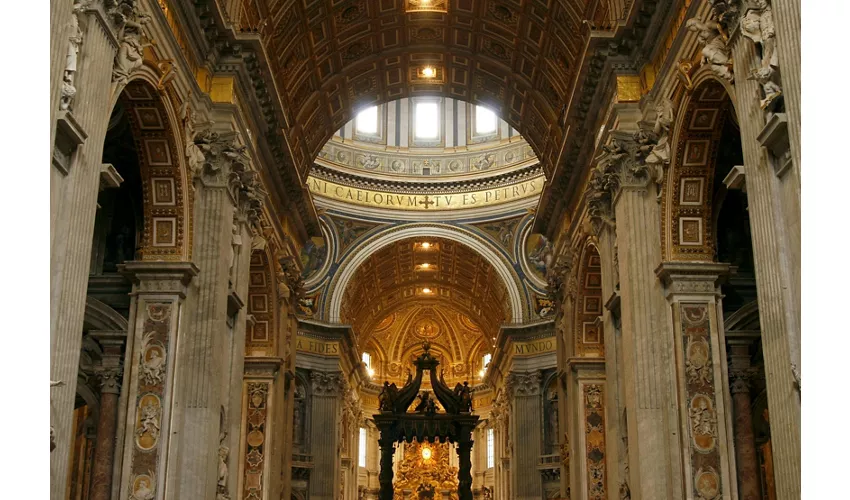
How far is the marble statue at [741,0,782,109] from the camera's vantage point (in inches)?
357

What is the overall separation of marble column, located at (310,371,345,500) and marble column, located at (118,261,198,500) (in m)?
20.3

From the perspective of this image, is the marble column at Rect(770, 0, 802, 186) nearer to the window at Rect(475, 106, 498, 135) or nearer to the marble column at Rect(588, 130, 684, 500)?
the marble column at Rect(588, 130, 684, 500)

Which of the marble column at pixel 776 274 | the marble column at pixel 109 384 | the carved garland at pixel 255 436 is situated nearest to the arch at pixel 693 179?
the marble column at pixel 776 274

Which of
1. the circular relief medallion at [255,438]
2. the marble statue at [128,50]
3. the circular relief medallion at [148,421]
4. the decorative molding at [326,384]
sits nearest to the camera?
the marble statue at [128,50]

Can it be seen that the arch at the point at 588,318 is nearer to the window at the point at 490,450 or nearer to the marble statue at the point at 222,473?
the marble statue at the point at 222,473

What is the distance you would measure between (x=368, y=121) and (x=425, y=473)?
59.6 ft

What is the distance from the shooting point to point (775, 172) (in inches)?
377

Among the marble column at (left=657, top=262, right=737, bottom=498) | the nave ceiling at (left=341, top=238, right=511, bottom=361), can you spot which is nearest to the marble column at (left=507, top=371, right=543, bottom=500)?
the nave ceiling at (left=341, top=238, right=511, bottom=361)

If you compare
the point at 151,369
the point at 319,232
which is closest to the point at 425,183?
the point at 319,232

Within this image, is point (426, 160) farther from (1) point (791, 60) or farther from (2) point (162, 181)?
(1) point (791, 60)

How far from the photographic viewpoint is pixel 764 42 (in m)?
9.30

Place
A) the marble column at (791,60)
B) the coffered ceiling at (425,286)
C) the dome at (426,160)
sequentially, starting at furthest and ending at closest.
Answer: the coffered ceiling at (425,286), the dome at (426,160), the marble column at (791,60)

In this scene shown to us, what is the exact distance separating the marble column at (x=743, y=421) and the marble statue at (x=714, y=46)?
522 centimetres

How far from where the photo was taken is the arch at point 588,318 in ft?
66.3
